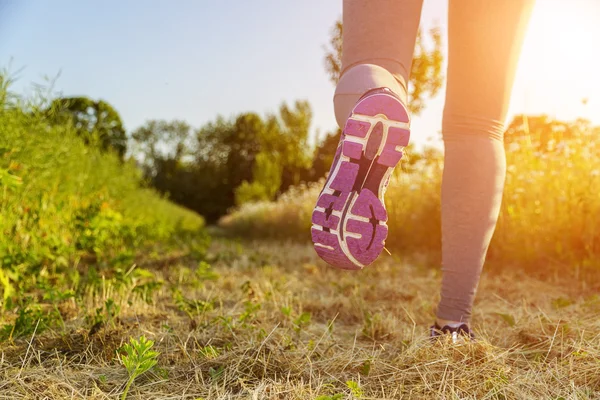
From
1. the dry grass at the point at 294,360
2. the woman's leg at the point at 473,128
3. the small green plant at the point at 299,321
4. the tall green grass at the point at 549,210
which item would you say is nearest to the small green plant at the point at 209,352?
the dry grass at the point at 294,360

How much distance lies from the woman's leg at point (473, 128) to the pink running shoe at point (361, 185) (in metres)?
0.32

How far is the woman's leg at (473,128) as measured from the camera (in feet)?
4.40

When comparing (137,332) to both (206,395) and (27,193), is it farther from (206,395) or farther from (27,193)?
(27,193)

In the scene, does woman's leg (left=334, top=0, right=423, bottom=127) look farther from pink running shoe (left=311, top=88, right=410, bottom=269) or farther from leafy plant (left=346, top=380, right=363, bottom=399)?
leafy plant (left=346, top=380, right=363, bottom=399)

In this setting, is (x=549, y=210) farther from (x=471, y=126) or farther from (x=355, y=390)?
(x=355, y=390)

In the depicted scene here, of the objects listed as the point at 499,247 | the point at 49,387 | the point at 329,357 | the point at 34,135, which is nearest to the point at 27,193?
the point at 34,135

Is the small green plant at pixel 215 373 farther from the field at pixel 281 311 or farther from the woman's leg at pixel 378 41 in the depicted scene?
the woman's leg at pixel 378 41

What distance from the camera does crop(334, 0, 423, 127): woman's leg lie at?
1.27m

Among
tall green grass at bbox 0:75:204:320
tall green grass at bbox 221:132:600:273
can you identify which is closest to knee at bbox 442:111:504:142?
tall green grass at bbox 0:75:204:320

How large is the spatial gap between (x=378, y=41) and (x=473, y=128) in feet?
1.20

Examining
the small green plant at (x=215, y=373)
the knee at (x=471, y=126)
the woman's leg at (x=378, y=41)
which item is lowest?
the small green plant at (x=215, y=373)

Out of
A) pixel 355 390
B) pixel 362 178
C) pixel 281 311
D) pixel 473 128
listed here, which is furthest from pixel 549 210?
pixel 355 390

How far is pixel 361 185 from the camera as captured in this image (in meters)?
1.14

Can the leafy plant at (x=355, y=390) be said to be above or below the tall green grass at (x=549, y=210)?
below
